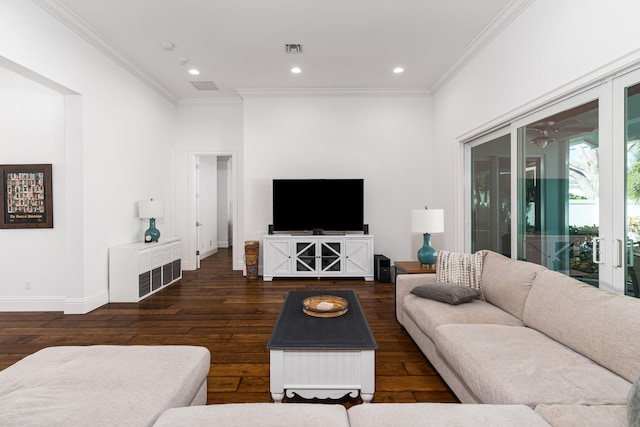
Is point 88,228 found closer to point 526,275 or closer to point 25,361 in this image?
point 25,361

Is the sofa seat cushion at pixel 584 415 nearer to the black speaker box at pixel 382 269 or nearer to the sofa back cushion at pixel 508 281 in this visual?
the sofa back cushion at pixel 508 281

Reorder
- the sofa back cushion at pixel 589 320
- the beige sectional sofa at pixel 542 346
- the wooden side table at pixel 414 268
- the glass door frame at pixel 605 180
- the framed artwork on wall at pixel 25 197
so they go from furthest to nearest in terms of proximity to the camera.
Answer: the framed artwork on wall at pixel 25 197 → the wooden side table at pixel 414 268 → the glass door frame at pixel 605 180 → the sofa back cushion at pixel 589 320 → the beige sectional sofa at pixel 542 346

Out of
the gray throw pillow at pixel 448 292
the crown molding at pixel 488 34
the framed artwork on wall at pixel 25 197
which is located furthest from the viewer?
the framed artwork on wall at pixel 25 197

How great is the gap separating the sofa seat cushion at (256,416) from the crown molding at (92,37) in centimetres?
371

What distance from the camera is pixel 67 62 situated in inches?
128

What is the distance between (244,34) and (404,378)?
3.66 metres

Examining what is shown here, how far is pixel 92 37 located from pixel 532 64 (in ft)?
14.5

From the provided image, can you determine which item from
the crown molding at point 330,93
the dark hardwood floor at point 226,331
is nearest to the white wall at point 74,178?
the dark hardwood floor at point 226,331

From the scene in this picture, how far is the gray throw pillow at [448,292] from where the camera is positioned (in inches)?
94.3

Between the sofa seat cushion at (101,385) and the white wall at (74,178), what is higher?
the white wall at (74,178)

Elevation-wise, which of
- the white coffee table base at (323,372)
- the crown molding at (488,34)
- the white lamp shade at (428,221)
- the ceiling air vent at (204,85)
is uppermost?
the ceiling air vent at (204,85)

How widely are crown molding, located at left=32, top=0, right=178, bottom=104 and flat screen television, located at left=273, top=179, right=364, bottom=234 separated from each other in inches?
92.9

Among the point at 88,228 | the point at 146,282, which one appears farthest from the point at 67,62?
the point at 146,282

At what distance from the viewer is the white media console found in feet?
16.2
